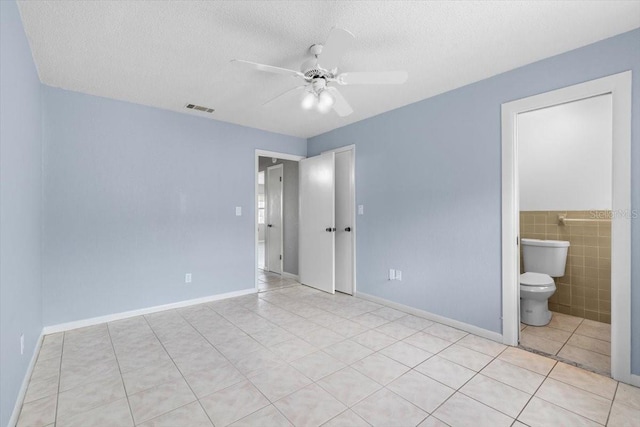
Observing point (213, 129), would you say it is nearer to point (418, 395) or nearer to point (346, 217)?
point (346, 217)

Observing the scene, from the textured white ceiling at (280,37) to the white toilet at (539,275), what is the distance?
6.68 feet

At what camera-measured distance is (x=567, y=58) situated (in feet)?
7.47

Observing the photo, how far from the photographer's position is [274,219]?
231 inches

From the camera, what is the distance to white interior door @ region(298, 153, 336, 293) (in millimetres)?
4238

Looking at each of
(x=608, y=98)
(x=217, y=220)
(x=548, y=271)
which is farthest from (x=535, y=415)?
(x=217, y=220)

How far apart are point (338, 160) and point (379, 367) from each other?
115 inches

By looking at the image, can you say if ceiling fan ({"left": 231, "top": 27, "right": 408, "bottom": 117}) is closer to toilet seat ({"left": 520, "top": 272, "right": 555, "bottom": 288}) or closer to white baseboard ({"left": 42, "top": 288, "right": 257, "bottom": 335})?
toilet seat ({"left": 520, "top": 272, "right": 555, "bottom": 288})

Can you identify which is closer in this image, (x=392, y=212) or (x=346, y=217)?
(x=392, y=212)

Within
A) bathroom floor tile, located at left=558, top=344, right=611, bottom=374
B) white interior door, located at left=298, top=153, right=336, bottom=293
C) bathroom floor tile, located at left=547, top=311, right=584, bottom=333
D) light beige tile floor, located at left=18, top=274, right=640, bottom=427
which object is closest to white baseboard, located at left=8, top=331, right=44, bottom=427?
light beige tile floor, located at left=18, top=274, right=640, bottom=427

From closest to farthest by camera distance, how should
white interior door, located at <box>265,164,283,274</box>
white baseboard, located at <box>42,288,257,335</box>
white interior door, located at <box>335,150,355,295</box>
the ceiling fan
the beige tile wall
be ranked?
the ceiling fan
white baseboard, located at <box>42,288,257,335</box>
the beige tile wall
white interior door, located at <box>335,150,355,295</box>
white interior door, located at <box>265,164,283,274</box>

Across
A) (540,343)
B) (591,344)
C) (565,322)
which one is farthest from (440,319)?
(565,322)

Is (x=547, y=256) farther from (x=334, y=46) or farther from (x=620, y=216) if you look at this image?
(x=334, y=46)

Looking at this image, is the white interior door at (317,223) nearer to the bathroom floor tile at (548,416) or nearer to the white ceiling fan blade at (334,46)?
the white ceiling fan blade at (334,46)

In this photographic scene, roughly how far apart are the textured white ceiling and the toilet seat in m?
2.09
